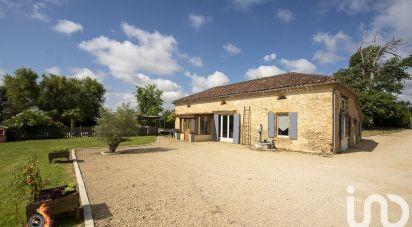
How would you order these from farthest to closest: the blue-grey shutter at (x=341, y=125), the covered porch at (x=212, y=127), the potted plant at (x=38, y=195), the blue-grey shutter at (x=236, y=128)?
1. the covered porch at (x=212, y=127)
2. the blue-grey shutter at (x=236, y=128)
3. the blue-grey shutter at (x=341, y=125)
4. the potted plant at (x=38, y=195)

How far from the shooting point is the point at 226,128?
1875 centimetres

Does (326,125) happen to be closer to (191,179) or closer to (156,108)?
(191,179)

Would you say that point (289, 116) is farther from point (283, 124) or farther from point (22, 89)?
point (22, 89)

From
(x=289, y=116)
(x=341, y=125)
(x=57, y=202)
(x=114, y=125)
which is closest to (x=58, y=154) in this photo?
(x=114, y=125)

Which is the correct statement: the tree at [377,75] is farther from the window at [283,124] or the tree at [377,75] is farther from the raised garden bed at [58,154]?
the raised garden bed at [58,154]

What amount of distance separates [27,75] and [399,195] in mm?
35951

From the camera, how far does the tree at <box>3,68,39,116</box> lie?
29.0 metres

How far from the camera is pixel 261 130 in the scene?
1523cm

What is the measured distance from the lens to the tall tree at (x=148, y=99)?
148 feet

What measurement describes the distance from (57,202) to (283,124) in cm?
1286

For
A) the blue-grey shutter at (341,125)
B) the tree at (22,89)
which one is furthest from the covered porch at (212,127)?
the tree at (22,89)

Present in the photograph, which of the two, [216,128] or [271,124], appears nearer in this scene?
[271,124]

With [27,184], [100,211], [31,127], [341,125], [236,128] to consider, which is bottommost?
[100,211]

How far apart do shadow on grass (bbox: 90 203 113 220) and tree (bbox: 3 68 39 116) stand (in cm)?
3130
